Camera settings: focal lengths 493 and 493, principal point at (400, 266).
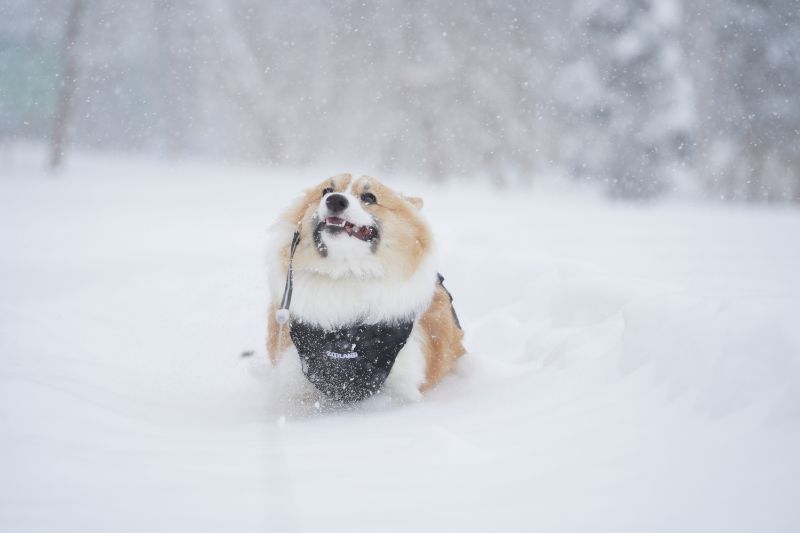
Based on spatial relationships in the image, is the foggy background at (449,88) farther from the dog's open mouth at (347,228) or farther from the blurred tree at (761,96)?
the dog's open mouth at (347,228)

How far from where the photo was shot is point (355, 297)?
94.9 inches

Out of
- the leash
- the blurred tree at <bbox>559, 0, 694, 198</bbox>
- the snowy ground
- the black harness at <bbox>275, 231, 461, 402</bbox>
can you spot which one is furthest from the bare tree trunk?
the blurred tree at <bbox>559, 0, 694, 198</bbox>

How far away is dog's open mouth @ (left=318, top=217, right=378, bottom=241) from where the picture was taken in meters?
2.33

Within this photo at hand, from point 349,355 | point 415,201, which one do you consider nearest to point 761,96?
point 415,201

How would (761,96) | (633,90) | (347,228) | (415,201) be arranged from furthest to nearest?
(633,90) → (761,96) → (415,201) → (347,228)

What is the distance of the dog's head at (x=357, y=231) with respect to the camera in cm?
235

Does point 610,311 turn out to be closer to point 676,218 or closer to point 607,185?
point 676,218

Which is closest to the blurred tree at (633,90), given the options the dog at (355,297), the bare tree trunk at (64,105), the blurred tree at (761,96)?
the blurred tree at (761,96)

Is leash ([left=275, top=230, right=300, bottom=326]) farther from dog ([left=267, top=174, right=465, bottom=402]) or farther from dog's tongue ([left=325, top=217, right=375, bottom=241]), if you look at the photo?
dog's tongue ([left=325, top=217, right=375, bottom=241])

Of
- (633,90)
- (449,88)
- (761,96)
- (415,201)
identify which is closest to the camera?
(415,201)

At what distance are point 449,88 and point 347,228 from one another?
1367 centimetres

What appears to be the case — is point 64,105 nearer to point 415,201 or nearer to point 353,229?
point 415,201

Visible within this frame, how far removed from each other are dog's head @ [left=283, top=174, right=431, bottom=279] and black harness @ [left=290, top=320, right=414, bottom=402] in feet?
0.93

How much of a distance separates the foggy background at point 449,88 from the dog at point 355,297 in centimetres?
1170
